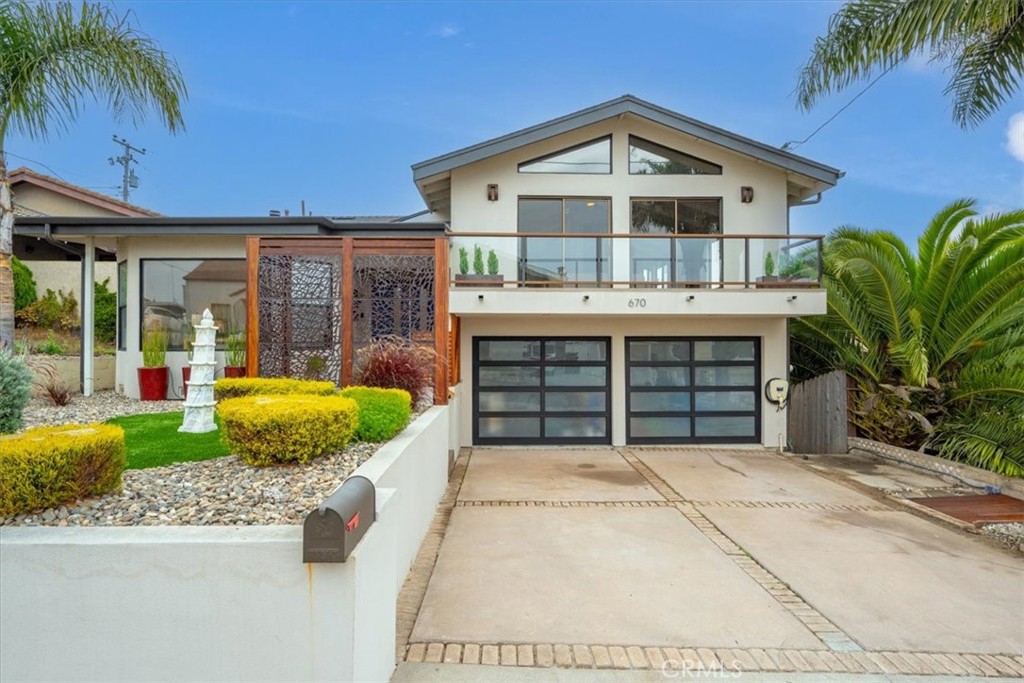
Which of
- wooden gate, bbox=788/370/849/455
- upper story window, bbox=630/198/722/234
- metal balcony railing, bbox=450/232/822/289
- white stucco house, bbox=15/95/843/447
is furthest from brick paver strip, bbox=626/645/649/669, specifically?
upper story window, bbox=630/198/722/234

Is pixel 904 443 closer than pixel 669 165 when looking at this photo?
Yes

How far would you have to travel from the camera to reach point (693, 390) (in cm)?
1043

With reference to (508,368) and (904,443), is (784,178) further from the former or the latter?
(508,368)

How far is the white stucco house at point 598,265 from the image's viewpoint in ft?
30.9

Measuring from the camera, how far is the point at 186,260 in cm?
1042

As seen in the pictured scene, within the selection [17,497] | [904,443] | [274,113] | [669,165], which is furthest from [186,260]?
[274,113]

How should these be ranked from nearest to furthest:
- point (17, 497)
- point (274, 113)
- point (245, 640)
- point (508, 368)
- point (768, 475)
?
point (245, 640), point (17, 497), point (768, 475), point (508, 368), point (274, 113)

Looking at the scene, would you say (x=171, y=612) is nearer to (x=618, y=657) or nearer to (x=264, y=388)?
(x=618, y=657)

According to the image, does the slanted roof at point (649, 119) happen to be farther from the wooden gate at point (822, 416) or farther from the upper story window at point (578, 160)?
the wooden gate at point (822, 416)

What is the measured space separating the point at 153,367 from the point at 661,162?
34.5 ft

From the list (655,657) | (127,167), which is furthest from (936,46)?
(127,167)

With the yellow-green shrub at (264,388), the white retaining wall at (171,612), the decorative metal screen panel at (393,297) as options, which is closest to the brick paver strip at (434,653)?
the white retaining wall at (171,612)

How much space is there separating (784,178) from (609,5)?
8.07 m

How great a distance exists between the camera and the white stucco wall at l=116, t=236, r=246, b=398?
10.2 meters
